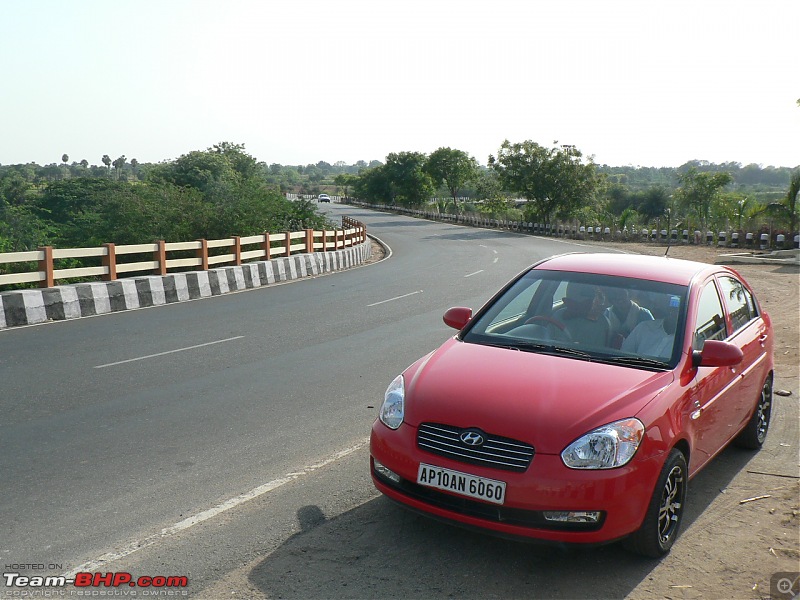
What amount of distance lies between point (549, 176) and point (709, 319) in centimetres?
5416

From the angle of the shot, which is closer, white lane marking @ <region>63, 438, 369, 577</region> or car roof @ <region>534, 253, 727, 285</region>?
white lane marking @ <region>63, 438, 369, 577</region>

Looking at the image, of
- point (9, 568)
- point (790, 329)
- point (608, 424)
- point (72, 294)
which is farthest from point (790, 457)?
point (72, 294)

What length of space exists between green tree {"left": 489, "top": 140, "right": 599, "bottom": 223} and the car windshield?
53.8m

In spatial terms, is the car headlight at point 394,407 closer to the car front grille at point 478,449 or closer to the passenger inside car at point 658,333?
the car front grille at point 478,449

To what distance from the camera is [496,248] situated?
3897cm

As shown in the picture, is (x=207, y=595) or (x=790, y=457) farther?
(x=790, y=457)

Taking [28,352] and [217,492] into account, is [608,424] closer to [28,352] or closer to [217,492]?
[217,492]

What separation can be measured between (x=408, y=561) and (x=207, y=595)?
113 centimetres

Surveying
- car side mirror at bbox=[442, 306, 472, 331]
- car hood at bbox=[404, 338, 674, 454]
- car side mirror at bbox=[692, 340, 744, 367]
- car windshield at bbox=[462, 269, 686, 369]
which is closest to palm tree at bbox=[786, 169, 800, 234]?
car windshield at bbox=[462, 269, 686, 369]

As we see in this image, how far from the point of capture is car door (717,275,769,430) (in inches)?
238

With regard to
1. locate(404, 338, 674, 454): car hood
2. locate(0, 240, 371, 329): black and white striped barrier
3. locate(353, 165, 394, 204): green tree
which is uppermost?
locate(404, 338, 674, 454): car hood

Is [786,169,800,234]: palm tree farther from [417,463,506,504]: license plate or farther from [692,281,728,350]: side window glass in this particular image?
[417,463,506,504]: license plate

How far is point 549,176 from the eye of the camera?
58.2m

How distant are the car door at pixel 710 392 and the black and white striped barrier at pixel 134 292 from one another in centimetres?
1202
